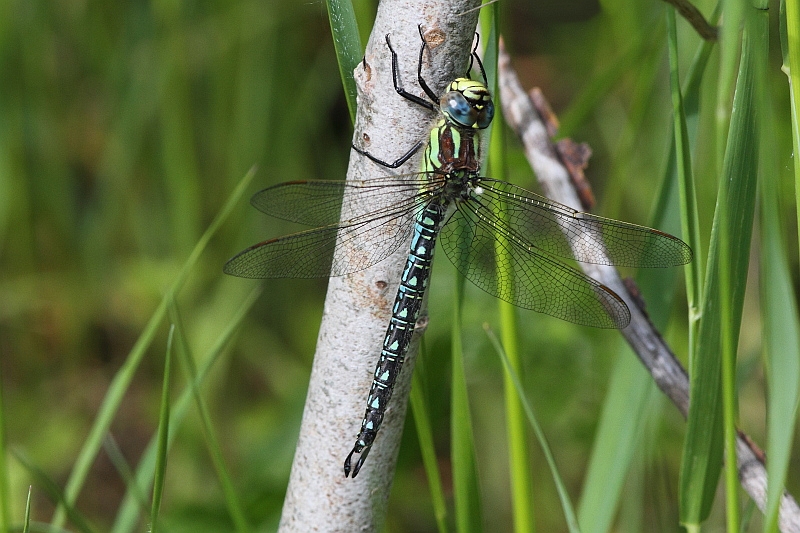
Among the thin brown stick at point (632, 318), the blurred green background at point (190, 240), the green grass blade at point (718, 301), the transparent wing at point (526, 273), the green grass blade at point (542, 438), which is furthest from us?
the blurred green background at point (190, 240)

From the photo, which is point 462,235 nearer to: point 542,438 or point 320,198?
point 320,198

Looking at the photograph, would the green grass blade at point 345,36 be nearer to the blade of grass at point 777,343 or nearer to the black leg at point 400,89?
the black leg at point 400,89

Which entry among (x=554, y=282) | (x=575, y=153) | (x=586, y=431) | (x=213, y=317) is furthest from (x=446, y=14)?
(x=213, y=317)

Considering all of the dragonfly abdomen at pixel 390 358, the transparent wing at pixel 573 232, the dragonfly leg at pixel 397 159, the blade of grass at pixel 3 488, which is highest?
the dragonfly leg at pixel 397 159

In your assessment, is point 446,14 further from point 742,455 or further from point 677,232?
point 742,455

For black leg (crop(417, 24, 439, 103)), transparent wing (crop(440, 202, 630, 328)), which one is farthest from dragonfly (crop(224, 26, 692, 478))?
black leg (crop(417, 24, 439, 103))

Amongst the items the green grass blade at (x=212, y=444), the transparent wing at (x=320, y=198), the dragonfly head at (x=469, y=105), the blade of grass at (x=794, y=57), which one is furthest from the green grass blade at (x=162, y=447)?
the blade of grass at (x=794, y=57)

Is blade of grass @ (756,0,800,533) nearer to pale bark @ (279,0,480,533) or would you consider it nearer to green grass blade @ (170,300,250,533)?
pale bark @ (279,0,480,533)
